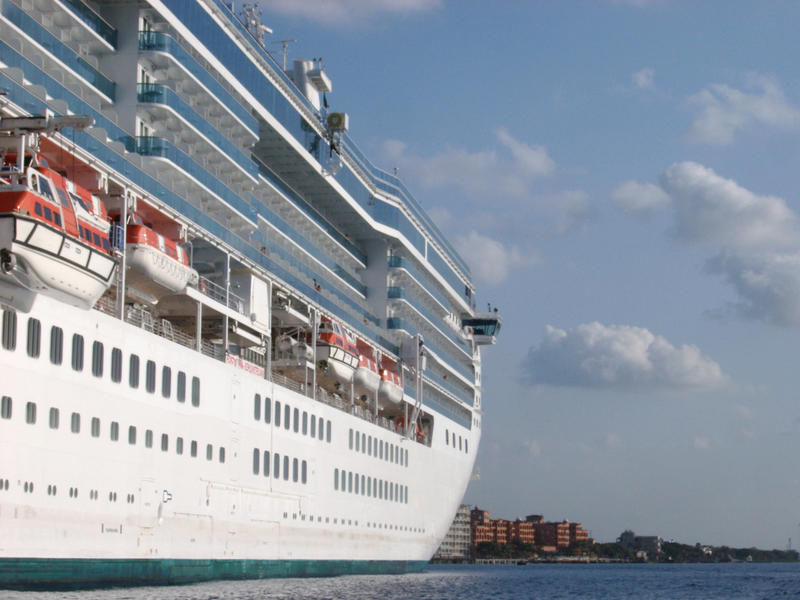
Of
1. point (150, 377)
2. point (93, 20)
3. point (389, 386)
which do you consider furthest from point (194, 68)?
point (389, 386)

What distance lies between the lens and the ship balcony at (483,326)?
72231 mm

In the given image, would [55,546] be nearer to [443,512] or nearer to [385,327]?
[385,327]

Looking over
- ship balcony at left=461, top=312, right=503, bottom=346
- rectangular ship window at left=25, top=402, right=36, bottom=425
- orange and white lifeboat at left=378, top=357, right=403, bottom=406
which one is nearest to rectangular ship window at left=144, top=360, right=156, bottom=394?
rectangular ship window at left=25, top=402, right=36, bottom=425

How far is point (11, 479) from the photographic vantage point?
2434 centimetres

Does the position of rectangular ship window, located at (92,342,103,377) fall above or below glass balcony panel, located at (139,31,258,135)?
below

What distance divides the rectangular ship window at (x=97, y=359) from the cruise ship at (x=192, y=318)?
9cm

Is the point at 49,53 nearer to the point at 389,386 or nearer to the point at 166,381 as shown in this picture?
the point at 166,381

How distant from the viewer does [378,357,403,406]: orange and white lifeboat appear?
173 ft

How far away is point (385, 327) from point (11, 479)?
109ft

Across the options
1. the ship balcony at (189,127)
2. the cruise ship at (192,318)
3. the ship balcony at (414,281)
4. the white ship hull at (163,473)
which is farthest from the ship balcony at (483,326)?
the ship balcony at (189,127)

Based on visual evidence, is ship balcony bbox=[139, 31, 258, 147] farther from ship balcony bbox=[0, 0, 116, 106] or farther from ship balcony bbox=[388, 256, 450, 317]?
ship balcony bbox=[388, 256, 450, 317]

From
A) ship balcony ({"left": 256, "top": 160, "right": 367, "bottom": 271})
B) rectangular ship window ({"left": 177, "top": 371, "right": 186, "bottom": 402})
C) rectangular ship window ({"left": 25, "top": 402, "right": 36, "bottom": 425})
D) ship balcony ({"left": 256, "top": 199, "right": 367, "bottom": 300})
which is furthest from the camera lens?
ship balcony ({"left": 256, "top": 160, "right": 367, "bottom": 271})

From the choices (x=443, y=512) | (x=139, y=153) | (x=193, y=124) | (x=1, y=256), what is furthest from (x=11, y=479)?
(x=443, y=512)

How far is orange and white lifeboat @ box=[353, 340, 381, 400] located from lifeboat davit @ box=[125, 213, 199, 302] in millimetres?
16393
